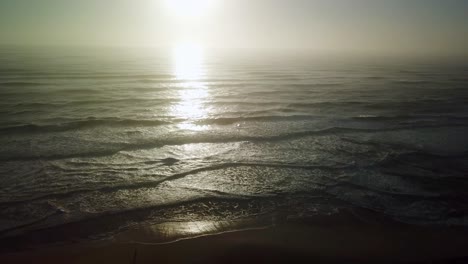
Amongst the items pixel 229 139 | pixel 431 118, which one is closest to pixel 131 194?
pixel 229 139

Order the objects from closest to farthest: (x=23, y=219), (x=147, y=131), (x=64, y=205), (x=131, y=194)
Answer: (x=23, y=219), (x=64, y=205), (x=131, y=194), (x=147, y=131)

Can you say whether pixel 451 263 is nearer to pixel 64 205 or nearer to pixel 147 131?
pixel 64 205

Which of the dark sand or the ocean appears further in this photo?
the ocean

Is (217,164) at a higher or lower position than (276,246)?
higher

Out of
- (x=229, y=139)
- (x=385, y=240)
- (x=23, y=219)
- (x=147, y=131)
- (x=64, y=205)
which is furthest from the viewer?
(x=147, y=131)

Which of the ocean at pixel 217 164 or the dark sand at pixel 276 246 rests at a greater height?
the ocean at pixel 217 164

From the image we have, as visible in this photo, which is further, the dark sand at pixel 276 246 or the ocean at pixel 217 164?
the ocean at pixel 217 164

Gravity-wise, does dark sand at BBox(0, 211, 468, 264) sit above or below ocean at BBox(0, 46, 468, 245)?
below

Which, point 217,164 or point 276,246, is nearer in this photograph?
point 276,246
